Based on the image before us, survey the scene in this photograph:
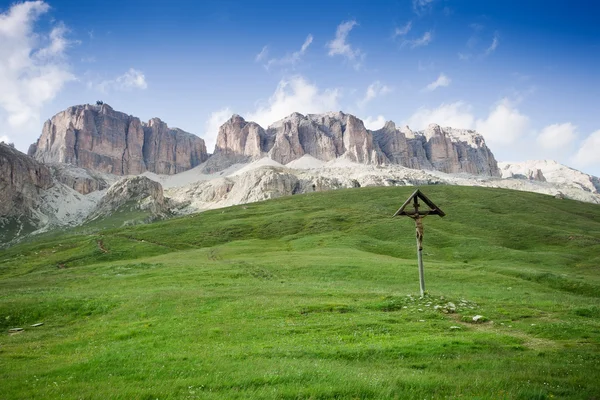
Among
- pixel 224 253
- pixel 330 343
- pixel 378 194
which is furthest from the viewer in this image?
pixel 378 194

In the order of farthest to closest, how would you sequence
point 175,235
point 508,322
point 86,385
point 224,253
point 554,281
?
point 175,235, point 224,253, point 554,281, point 508,322, point 86,385

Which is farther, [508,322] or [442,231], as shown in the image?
[442,231]

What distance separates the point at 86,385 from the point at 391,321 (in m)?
15.9

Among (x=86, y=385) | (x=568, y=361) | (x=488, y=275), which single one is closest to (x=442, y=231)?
(x=488, y=275)

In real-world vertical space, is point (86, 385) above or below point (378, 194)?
below

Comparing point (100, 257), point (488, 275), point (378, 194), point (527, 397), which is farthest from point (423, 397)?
point (378, 194)

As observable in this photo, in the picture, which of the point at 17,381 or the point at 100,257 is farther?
the point at 100,257

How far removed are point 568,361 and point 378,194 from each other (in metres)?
178

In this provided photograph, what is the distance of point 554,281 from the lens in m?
45.0

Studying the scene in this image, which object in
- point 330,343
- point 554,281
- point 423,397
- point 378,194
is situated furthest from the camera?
point 378,194

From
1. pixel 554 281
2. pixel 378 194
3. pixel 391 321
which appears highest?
pixel 378 194

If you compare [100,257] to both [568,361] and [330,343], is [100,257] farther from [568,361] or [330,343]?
[568,361]

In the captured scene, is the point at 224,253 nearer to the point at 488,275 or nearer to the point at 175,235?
the point at 175,235

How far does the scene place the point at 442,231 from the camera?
10038cm
